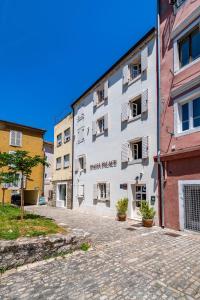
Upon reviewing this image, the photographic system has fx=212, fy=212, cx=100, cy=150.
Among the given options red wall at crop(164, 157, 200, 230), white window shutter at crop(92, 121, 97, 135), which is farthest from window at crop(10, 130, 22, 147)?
red wall at crop(164, 157, 200, 230)

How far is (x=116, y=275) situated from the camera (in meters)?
5.18

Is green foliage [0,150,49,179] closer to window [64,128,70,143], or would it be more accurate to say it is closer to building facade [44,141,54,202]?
window [64,128,70,143]

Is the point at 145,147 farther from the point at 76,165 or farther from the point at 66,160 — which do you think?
the point at 66,160

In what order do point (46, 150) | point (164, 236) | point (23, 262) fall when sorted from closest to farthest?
1. point (23, 262)
2. point (164, 236)
3. point (46, 150)

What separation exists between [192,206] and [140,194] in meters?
3.59

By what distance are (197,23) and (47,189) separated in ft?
86.0

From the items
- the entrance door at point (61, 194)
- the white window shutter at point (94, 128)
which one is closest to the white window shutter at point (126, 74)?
the white window shutter at point (94, 128)

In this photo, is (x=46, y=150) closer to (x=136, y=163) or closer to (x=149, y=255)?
(x=136, y=163)

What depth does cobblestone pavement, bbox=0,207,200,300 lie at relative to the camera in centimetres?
437

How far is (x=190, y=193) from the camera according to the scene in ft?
31.5

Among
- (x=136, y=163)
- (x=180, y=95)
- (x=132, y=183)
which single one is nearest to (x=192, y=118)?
(x=180, y=95)

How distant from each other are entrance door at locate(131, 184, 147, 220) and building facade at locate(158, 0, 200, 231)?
1.92 metres

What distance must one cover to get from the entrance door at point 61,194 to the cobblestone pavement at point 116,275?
1544 cm

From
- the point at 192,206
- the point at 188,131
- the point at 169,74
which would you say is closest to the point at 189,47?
the point at 169,74
